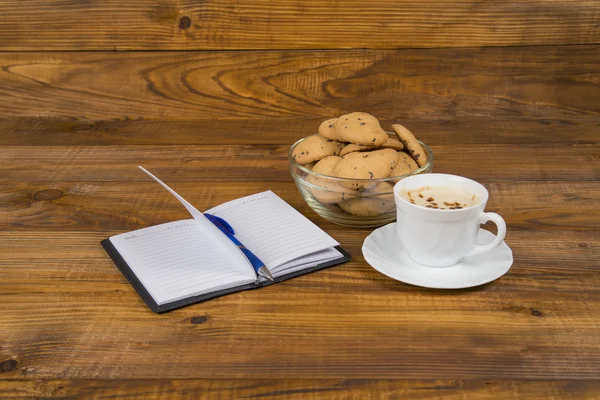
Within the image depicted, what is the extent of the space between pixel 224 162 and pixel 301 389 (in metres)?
0.76

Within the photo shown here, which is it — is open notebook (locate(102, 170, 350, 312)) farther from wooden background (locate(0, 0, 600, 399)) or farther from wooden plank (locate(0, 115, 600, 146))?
wooden plank (locate(0, 115, 600, 146))

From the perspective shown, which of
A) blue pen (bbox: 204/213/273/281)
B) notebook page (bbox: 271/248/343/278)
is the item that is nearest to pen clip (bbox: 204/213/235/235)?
blue pen (bbox: 204/213/273/281)

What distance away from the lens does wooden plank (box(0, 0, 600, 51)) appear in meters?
1.72

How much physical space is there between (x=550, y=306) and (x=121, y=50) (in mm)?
1333

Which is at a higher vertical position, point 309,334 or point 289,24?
point 289,24

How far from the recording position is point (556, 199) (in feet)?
4.02

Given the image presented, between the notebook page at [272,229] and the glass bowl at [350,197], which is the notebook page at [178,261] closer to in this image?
the notebook page at [272,229]

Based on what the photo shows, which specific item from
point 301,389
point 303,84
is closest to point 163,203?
point 301,389

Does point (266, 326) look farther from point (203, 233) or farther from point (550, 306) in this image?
point (550, 306)

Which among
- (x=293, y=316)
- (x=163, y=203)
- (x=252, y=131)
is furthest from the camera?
(x=252, y=131)

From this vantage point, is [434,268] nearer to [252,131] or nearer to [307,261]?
[307,261]

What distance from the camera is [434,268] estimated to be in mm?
970

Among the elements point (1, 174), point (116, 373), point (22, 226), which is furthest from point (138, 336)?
point (1, 174)

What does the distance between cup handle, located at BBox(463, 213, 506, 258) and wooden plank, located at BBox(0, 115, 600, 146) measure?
63 centimetres
